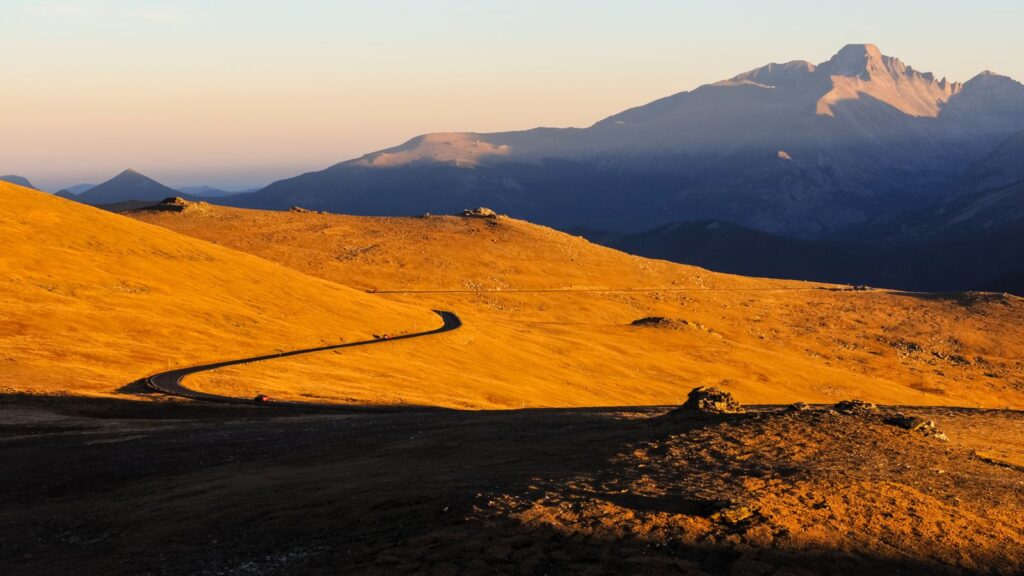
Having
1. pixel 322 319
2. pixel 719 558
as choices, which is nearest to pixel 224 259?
pixel 322 319

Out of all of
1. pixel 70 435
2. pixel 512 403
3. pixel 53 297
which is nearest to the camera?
pixel 70 435

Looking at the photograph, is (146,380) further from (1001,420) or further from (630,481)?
(1001,420)

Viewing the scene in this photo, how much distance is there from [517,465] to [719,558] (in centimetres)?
1030

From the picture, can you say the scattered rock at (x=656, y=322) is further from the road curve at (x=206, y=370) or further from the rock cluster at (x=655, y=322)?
the road curve at (x=206, y=370)

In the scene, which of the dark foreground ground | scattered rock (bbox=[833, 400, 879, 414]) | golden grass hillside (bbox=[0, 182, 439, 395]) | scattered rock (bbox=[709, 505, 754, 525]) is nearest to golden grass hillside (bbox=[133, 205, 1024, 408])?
golden grass hillside (bbox=[0, 182, 439, 395])

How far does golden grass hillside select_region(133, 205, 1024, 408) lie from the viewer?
73.9 metres

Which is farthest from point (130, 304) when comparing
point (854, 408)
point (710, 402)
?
point (854, 408)

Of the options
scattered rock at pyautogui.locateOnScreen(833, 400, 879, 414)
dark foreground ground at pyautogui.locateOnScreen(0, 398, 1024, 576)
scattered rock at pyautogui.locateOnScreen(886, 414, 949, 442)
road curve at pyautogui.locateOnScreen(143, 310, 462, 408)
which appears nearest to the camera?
dark foreground ground at pyautogui.locateOnScreen(0, 398, 1024, 576)

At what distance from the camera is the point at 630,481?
25.7 metres

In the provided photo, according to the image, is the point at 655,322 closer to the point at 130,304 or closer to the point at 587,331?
the point at 587,331

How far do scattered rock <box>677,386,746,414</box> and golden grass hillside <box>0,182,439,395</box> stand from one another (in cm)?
3583

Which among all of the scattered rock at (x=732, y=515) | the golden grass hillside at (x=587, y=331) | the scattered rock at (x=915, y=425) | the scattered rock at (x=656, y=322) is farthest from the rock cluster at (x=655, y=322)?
the scattered rock at (x=732, y=515)

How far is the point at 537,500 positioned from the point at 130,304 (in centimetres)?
6630

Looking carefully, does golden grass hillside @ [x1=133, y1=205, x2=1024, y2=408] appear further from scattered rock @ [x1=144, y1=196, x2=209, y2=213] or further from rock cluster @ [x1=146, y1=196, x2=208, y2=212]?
rock cluster @ [x1=146, y1=196, x2=208, y2=212]
